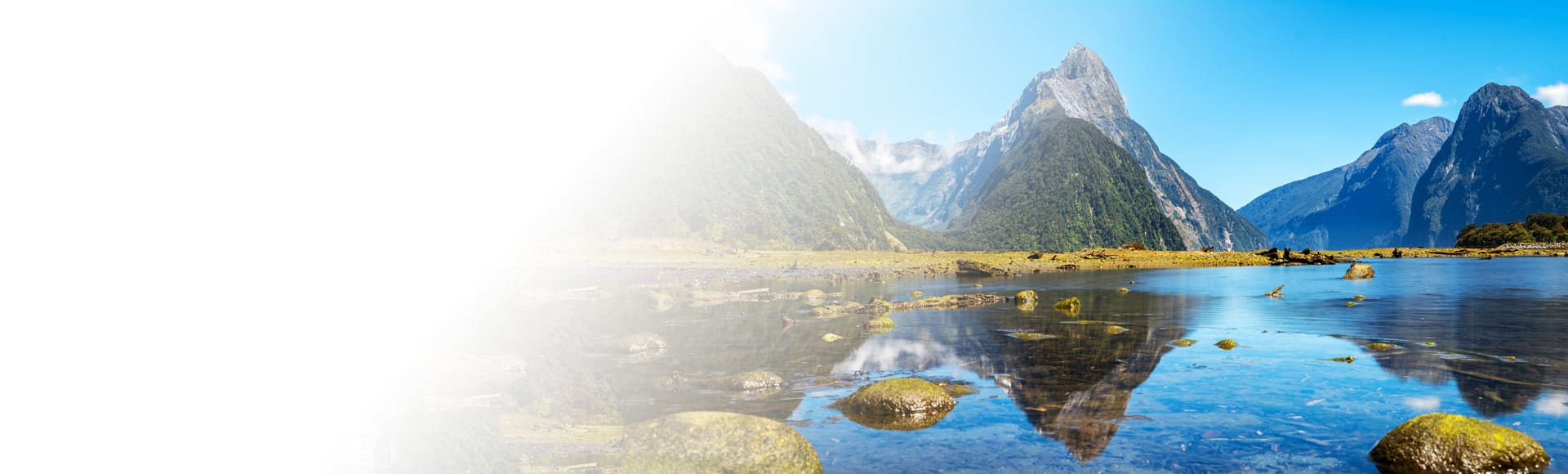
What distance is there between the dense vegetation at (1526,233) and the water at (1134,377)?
594 feet

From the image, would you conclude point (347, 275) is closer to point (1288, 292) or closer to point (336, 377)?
point (336, 377)

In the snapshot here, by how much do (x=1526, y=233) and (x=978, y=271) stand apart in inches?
6652

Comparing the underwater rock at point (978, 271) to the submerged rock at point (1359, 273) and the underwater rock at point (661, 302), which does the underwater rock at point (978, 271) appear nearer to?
the submerged rock at point (1359, 273)

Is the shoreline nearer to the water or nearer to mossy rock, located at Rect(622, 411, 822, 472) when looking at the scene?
the water

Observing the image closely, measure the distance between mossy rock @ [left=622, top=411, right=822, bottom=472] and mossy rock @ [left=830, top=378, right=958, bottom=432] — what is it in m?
4.13

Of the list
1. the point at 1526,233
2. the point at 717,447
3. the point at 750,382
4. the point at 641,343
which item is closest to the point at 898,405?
the point at 750,382

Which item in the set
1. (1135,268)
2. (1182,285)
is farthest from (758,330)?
(1135,268)

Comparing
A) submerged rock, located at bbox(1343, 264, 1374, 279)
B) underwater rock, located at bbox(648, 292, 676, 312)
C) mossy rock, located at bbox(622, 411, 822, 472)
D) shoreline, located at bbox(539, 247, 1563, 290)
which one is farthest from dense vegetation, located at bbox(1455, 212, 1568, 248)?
mossy rock, located at bbox(622, 411, 822, 472)

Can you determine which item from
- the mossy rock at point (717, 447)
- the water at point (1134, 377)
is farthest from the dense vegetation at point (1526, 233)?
the mossy rock at point (717, 447)

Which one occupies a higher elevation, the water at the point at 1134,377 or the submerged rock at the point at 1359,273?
the submerged rock at the point at 1359,273

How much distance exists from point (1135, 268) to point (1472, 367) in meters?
111

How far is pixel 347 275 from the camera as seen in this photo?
6756 centimetres

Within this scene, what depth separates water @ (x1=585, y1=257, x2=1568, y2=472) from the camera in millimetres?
14141

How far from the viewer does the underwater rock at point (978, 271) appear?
313 feet
